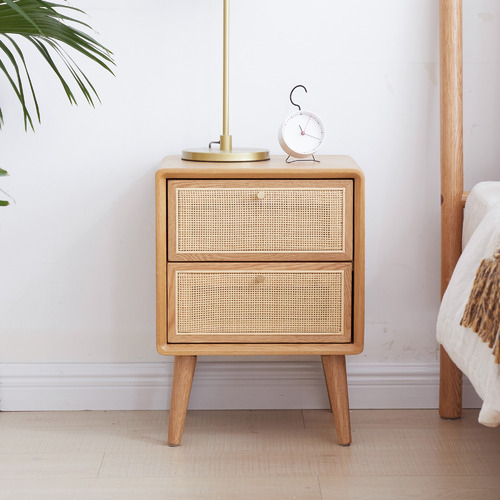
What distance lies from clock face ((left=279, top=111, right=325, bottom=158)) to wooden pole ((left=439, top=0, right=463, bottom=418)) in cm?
33

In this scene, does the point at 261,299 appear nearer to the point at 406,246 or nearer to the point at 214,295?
the point at 214,295

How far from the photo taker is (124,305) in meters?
1.92

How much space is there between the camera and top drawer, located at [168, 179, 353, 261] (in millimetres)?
1578

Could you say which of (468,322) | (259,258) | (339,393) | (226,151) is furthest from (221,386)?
(468,322)

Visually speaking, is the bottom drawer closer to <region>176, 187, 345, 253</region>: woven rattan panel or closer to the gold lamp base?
<region>176, 187, 345, 253</region>: woven rattan panel

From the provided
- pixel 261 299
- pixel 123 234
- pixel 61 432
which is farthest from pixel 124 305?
pixel 261 299

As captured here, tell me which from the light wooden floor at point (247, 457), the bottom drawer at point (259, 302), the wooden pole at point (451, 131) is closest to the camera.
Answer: the light wooden floor at point (247, 457)

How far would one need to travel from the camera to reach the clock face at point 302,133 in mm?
1669

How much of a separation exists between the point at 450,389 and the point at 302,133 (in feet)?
2.45

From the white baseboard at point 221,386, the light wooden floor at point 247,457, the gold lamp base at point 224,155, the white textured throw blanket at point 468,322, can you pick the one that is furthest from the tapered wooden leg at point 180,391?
the white textured throw blanket at point 468,322

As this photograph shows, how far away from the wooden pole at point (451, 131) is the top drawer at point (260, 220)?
0.33 meters

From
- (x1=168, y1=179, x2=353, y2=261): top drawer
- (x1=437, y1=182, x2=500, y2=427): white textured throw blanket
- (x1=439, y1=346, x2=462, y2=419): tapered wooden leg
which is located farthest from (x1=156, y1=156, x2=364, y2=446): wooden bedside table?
(x1=439, y1=346, x2=462, y2=419): tapered wooden leg

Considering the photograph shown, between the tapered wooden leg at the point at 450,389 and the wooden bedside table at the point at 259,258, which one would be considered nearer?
the wooden bedside table at the point at 259,258

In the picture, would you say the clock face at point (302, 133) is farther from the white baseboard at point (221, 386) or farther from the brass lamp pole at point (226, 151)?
the white baseboard at point (221, 386)
